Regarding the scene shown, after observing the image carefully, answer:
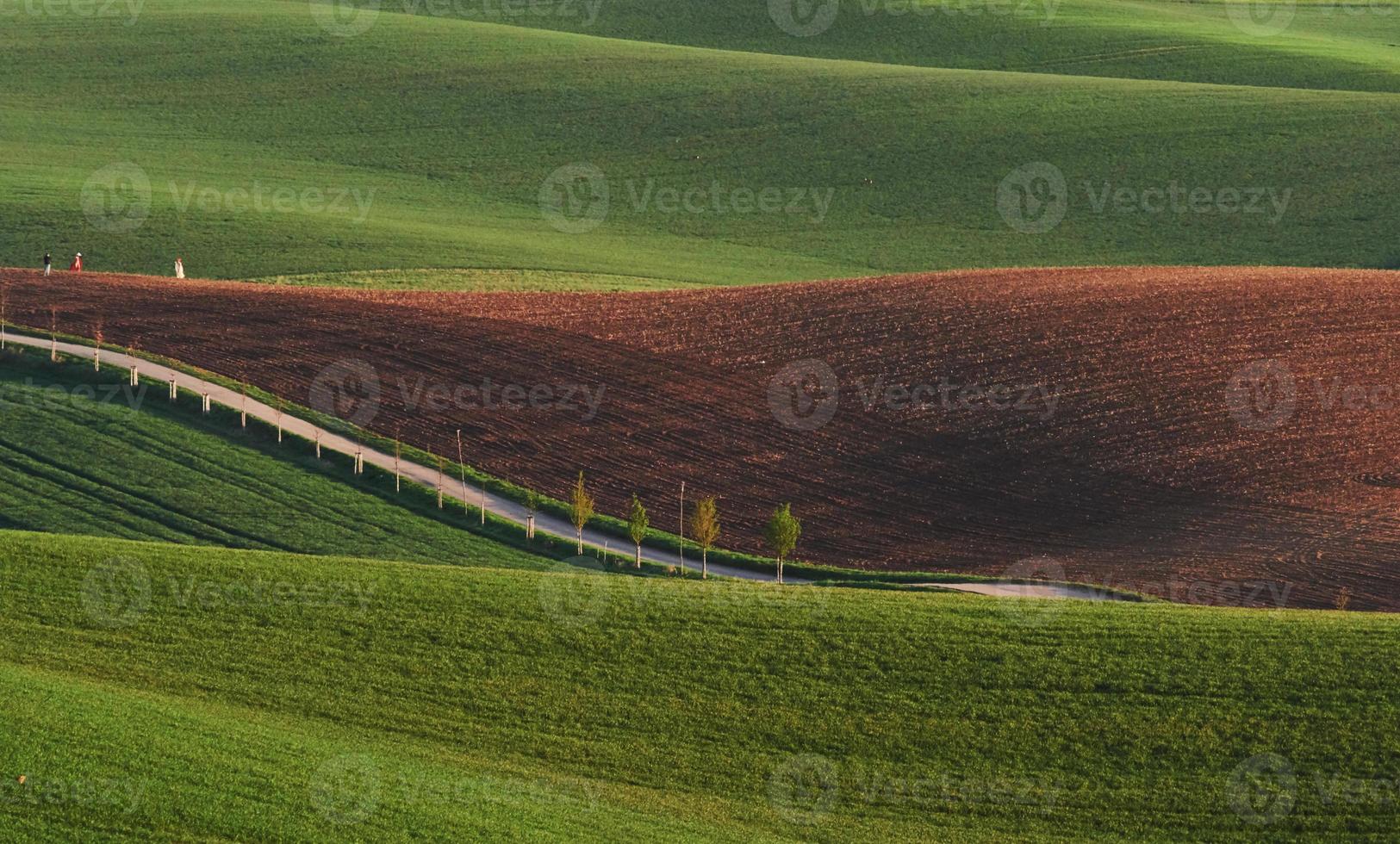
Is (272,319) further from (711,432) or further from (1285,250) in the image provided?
(1285,250)

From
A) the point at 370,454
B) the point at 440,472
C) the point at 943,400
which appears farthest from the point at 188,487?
the point at 943,400

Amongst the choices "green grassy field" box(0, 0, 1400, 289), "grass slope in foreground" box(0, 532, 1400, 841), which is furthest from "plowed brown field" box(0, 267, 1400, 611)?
"green grassy field" box(0, 0, 1400, 289)

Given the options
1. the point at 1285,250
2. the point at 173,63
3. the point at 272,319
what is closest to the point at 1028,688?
the point at 272,319

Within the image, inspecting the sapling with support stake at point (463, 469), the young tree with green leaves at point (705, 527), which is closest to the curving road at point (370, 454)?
the sapling with support stake at point (463, 469)

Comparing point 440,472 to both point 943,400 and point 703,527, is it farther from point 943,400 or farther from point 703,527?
point 943,400

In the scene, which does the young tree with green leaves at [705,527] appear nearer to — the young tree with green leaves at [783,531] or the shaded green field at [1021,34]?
the young tree with green leaves at [783,531]
